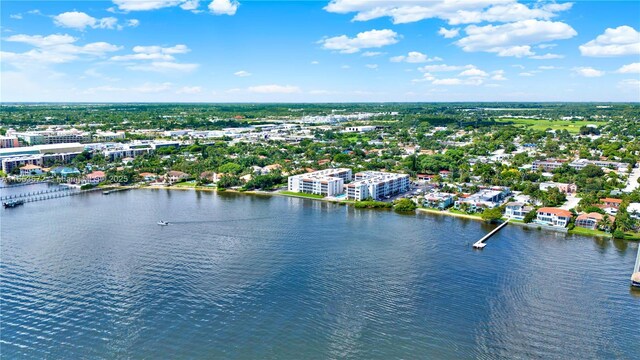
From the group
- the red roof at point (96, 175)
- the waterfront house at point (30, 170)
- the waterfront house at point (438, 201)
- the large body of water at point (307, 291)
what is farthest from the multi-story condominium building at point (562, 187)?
the waterfront house at point (30, 170)

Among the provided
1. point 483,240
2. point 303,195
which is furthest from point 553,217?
point 303,195

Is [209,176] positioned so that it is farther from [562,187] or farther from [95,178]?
[562,187]

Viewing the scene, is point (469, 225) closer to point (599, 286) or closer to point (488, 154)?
point (599, 286)

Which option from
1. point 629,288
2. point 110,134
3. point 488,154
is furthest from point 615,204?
A: point 110,134

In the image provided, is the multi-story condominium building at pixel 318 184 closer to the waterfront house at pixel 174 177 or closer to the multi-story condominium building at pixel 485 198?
the multi-story condominium building at pixel 485 198

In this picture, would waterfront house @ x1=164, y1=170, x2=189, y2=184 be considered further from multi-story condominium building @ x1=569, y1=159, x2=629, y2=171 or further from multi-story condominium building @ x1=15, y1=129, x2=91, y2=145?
multi-story condominium building @ x1=569, y1=159, x2=629, y2=171

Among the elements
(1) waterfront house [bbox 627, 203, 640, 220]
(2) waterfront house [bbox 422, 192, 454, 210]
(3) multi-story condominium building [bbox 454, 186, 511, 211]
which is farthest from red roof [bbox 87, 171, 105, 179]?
(1) waterfront house [bbox 627, 203, 640, 220]
